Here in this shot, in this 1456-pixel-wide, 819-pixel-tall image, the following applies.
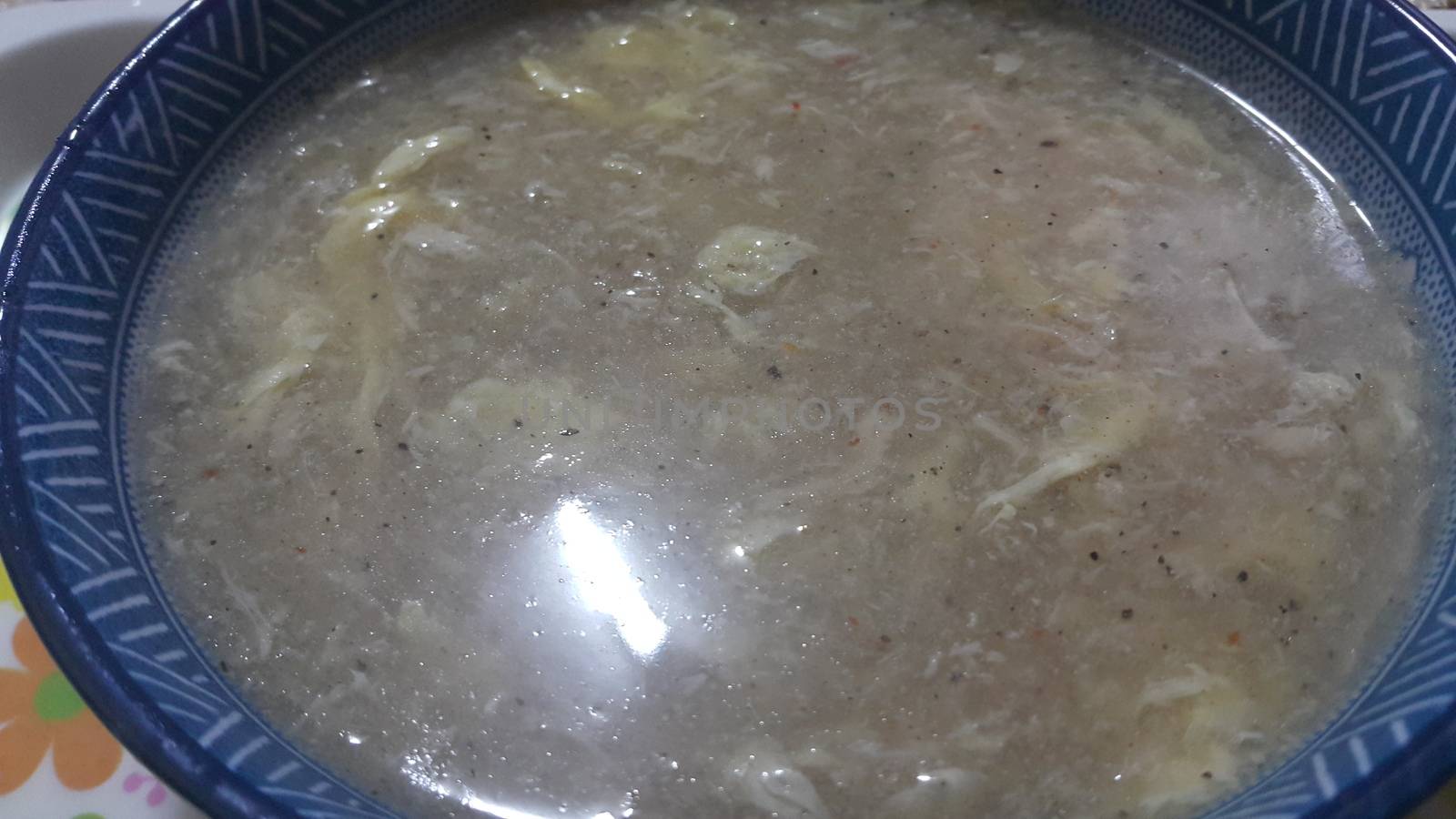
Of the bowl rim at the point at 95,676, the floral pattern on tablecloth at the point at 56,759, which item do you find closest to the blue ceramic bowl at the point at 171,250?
the bowl rim at the point at 95,676

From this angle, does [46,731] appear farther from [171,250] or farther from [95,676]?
[171,250]

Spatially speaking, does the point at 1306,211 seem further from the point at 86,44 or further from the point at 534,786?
the point at 86,44

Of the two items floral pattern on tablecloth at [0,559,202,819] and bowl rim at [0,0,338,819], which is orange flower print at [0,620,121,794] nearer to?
floral pattern on tablecloth at [0,559,202,819]

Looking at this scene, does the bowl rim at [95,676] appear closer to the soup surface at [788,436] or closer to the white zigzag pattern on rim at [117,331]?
the white zigzag pattern on rim at [117,331]

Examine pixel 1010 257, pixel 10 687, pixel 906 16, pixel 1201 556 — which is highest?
pixel 906 16

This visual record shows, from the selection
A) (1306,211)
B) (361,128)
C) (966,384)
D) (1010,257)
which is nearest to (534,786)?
(966,384)

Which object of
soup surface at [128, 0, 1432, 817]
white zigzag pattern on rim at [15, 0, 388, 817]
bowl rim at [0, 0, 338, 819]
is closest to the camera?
bowl rim at [0, 0, 338, 819]

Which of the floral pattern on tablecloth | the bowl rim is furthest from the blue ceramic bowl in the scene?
the floral pattern on tablecloth
